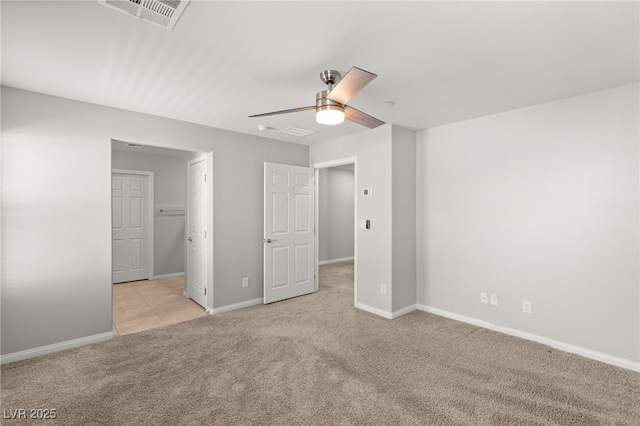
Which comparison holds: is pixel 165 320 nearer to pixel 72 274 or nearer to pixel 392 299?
pixel 72 274

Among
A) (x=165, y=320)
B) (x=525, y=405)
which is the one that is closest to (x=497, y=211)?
(x=525, y=405)

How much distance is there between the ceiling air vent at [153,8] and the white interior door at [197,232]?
8.01 ft

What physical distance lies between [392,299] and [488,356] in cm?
120

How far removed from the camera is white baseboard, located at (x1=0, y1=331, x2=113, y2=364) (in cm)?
268

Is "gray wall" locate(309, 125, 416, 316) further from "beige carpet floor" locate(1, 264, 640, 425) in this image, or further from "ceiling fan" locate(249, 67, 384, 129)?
"ceiling fan" locate(249, 67, 384, 129)

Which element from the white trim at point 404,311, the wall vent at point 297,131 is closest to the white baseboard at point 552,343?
the white trim at point 404,311

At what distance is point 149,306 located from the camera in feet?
14.0

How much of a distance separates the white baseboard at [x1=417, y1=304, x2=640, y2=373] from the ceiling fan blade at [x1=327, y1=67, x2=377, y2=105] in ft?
9.82

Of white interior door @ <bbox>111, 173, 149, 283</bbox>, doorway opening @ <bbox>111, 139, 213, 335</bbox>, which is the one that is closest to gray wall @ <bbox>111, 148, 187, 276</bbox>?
doorway opening @ <bbox>111, 139, 213, 335</bbox>

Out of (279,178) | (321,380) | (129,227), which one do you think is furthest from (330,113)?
(129,227)

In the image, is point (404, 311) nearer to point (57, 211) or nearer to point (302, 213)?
point (302, 213)

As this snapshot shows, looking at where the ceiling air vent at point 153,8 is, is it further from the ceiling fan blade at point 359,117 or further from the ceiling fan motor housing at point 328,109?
the ceiling fan blade at point 359,117

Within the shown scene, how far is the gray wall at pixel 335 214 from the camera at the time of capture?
738cm

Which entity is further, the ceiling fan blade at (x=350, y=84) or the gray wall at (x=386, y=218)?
the gray wall at (x=386, y=218)
